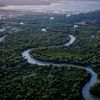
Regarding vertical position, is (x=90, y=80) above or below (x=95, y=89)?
below

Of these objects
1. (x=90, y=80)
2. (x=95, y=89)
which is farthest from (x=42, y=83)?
(x=95, y=89)

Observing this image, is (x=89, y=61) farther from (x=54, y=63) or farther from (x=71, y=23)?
(x=71, y=23)

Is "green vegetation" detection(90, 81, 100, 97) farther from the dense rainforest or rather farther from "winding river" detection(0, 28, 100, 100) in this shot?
"winding river" detection(0, 28, 100, 100)

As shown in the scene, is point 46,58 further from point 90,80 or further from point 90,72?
point 90,80

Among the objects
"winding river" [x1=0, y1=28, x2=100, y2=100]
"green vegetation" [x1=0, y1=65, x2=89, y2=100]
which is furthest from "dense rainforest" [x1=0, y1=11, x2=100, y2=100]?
"winding river" [x1=0, y1=28, x2=100, y2=100]

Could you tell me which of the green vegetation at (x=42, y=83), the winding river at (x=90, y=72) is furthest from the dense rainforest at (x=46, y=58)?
the winding river at (x=90, y=72)

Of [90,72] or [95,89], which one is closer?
[95,89]

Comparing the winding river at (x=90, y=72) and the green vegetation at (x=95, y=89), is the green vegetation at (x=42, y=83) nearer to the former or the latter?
the winding river at (x=90, y=72)

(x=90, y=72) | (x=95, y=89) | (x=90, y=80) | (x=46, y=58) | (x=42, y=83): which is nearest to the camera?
(x=95, y=89)

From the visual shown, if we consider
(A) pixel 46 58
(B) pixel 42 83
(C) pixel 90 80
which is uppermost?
(B) pixel 42 83

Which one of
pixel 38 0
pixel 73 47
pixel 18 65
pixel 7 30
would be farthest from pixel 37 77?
pixel 38 0
